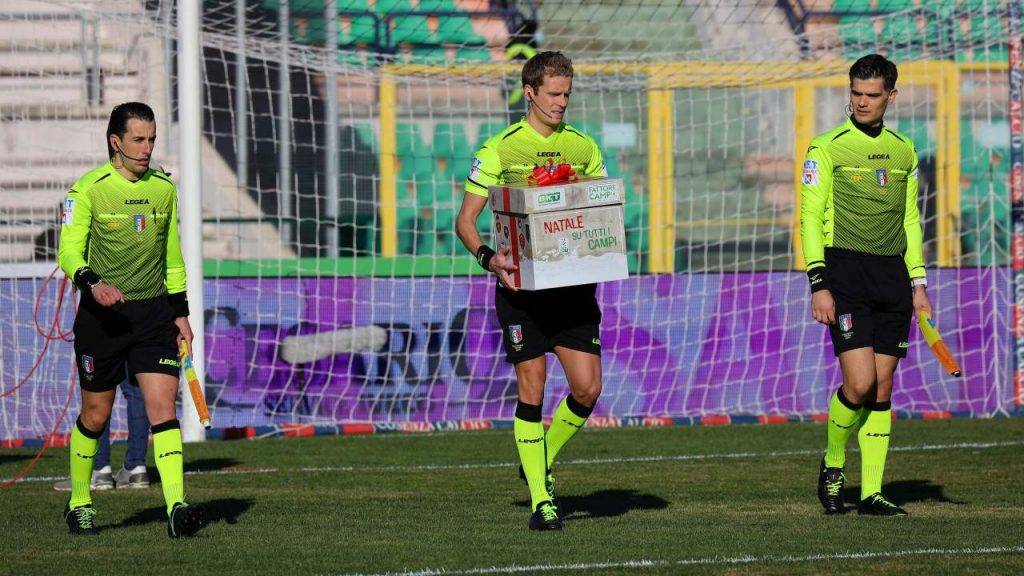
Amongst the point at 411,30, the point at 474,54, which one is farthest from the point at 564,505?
the point at 474,54

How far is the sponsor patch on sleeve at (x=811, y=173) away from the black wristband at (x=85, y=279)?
331 cm

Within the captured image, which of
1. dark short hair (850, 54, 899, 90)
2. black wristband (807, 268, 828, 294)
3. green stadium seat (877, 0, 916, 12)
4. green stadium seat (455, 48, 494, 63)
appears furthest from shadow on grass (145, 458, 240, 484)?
green stadium seat (877, 0, 916, 12)

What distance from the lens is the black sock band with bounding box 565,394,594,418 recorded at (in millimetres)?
7711

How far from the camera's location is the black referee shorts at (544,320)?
24.2ft

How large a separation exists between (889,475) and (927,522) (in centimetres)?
231

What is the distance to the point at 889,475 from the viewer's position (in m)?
9.61

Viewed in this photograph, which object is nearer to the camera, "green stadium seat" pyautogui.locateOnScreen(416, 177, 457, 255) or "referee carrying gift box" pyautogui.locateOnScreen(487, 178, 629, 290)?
"referee carrying gift box" pyautogui.locateOnScreen(487, 178, 629, 290)

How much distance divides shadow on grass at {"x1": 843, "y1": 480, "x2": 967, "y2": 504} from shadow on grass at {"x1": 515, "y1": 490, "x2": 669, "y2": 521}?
1045 millimetres

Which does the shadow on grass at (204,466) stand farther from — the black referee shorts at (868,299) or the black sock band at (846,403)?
the black referee shorts at (868,299)

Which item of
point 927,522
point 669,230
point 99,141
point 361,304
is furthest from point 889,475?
point 99,141

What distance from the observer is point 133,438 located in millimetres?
9891

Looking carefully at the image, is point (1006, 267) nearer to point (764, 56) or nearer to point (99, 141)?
point (764, 56)

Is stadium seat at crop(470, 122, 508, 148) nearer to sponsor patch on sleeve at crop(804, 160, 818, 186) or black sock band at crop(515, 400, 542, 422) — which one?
sponsor patch on sleeve at crop(804, 160, 818, 186)

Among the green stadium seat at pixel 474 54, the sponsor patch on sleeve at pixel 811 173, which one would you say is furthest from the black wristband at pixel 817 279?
the green stadium seat at pixel 474 54
